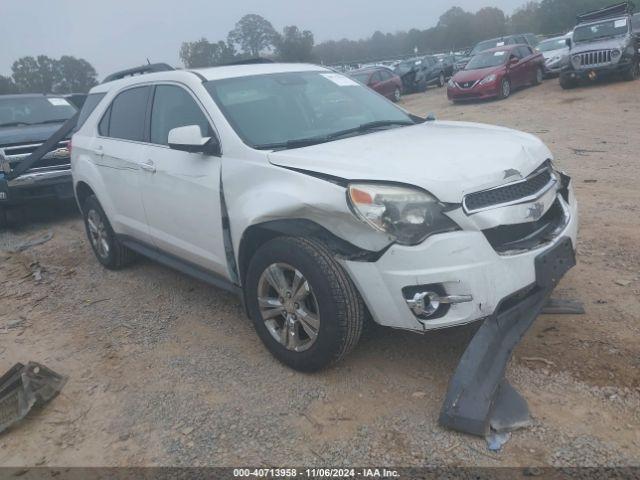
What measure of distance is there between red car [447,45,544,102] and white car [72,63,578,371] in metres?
14.2

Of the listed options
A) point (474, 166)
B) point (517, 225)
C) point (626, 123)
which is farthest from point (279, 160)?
point (626, 123)

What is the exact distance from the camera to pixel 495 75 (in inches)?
700

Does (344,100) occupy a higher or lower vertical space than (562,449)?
higher

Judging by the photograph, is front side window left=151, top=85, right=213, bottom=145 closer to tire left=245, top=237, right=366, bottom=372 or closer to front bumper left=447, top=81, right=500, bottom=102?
tire left=245, top=237, right=366, bottom=372

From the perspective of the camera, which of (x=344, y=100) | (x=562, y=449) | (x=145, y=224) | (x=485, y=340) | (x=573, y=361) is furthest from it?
(x=145, y=224)

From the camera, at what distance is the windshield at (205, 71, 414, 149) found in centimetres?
385

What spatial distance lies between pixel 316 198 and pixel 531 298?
4.14ft

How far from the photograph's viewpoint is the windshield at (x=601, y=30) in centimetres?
1650

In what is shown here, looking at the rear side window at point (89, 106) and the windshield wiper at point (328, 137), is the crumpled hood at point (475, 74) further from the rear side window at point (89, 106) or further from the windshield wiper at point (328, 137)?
the windshield wiper at point (328, 137)

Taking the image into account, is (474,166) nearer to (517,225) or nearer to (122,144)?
(517,225)

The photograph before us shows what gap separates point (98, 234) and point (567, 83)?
1556 cm

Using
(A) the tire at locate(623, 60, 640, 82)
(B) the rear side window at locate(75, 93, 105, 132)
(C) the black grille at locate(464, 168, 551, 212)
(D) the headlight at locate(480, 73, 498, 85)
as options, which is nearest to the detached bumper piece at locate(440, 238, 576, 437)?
(C) the black grille at locate(464, 168, 551, 212)

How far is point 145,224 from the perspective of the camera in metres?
4.74

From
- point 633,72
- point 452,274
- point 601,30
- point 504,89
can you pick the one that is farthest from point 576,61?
point 452,274
